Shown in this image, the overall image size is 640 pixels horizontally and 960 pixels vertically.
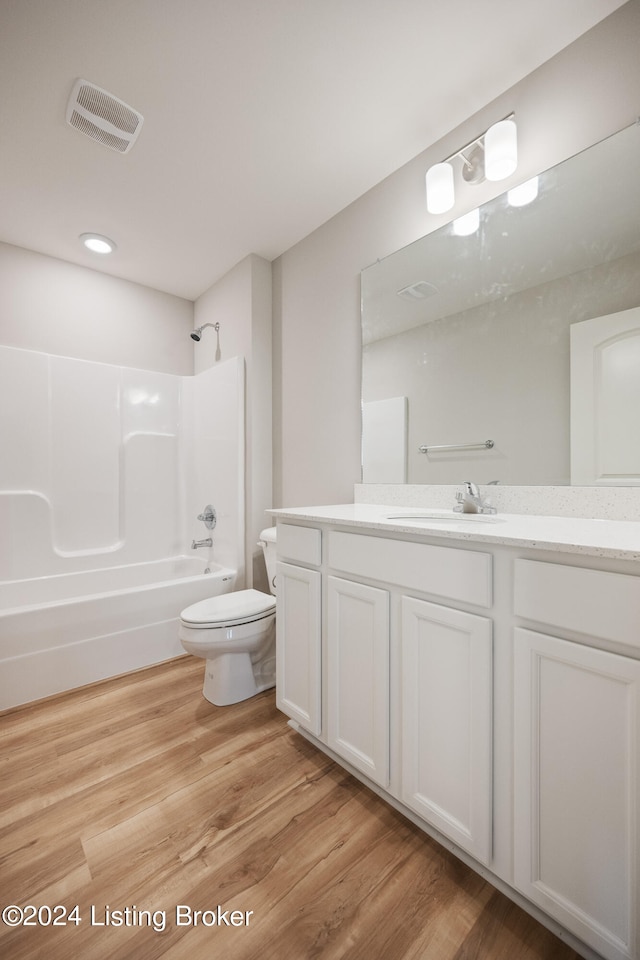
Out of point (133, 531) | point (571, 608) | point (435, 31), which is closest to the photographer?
point (571, 608)

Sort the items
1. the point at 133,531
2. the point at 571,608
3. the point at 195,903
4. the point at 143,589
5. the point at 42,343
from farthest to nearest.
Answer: the point at 133,531 → the point at 42,343 → the point at 143,589 → the point at 195,903 → the point at 571,608

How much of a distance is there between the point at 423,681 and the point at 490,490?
0.76m

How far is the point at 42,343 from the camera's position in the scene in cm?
254

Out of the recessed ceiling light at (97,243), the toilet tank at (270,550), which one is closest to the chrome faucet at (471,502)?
the toilet tank at (270,550)

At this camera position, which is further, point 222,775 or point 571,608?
Answer: point 222,775

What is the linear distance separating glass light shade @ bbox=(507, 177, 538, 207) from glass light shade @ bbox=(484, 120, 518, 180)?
6cm

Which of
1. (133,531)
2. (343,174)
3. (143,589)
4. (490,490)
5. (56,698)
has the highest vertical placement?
(343,174)

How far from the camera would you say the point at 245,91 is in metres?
1.48

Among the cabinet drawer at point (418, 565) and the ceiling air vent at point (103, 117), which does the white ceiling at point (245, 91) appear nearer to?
the ceiling air vent at point (103, 117)

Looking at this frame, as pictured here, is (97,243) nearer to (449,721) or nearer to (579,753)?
(449,721)

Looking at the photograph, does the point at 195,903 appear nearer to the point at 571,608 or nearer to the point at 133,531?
the point at 571,608

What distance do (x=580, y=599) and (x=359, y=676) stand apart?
28.7 inches

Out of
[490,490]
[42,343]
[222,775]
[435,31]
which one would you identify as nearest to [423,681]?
[490,490]

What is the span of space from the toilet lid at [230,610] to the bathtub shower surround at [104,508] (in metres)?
0.46
